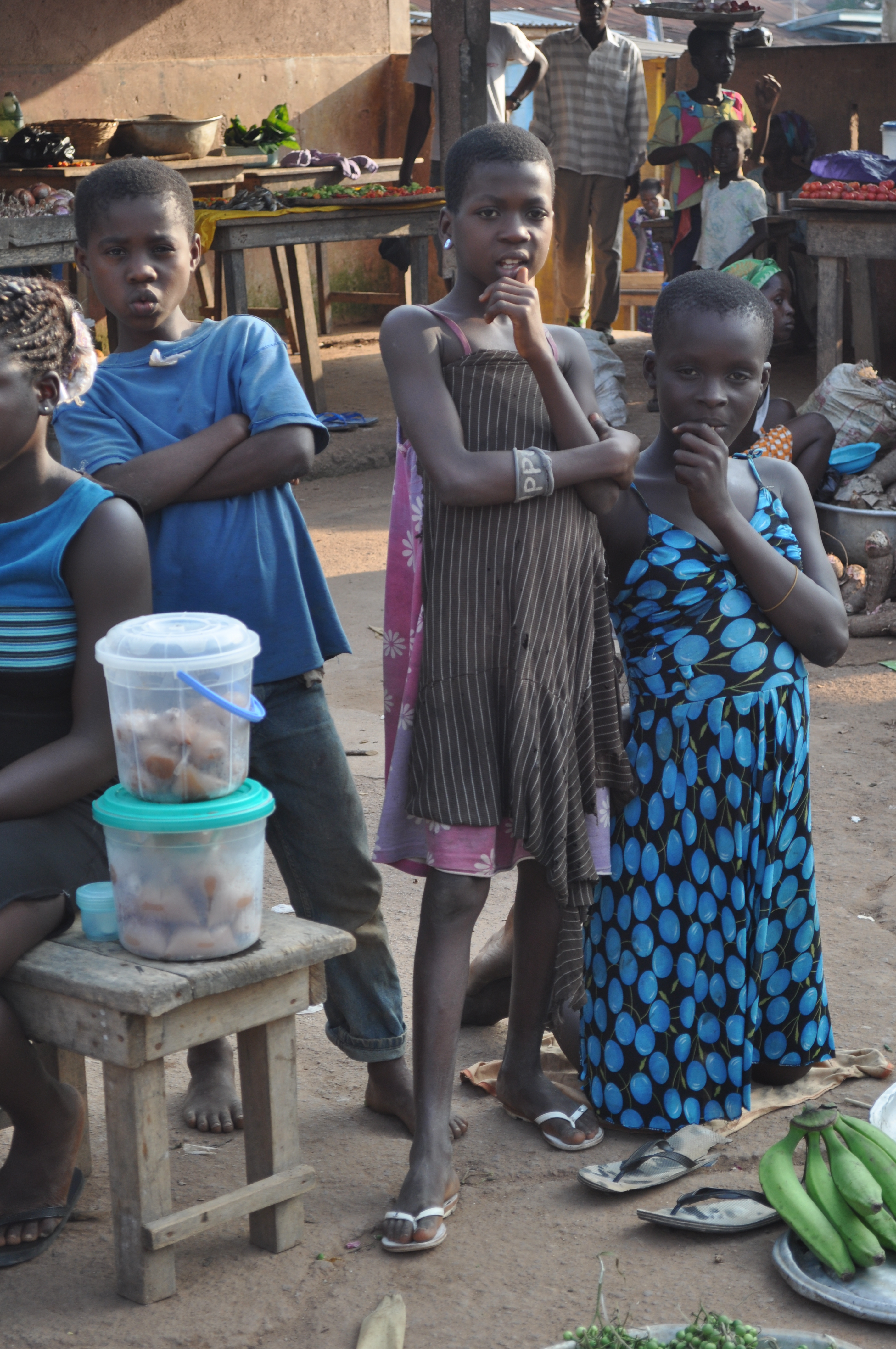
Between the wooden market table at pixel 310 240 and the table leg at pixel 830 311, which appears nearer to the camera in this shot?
the table leg at pixel 830 311

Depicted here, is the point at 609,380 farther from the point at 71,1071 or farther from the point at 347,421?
the point at 71,1071

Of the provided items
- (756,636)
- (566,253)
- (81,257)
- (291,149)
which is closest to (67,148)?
(291,149)

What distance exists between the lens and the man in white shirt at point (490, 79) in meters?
10.0

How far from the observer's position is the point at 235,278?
8398 mm

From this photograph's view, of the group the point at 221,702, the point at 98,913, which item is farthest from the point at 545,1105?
the point at 221,702

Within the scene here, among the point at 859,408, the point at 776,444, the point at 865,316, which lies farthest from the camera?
the point at 865,316

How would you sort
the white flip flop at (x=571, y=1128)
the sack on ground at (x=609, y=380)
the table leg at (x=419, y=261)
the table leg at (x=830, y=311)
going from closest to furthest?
the white flip flop at (x=571, y=1128)
the sack on ground at (x=609, y=380)
the table leg at (x=830, y=311)
the table leg at (x=419, y=261)

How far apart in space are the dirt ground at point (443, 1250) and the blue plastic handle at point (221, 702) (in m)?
0.94

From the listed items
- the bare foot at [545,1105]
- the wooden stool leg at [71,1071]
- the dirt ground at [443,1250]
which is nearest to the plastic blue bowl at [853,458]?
the dirt ground at [443,1250]

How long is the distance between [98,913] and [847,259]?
7103 millimetres

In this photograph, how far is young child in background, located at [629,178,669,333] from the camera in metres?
10.8

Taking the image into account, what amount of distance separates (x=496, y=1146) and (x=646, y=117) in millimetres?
9453

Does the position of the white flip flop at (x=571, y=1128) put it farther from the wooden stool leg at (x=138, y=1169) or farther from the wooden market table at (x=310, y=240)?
the wooden market table at (x=310, y=240)

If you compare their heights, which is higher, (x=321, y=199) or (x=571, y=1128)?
(x=321, y=199)
